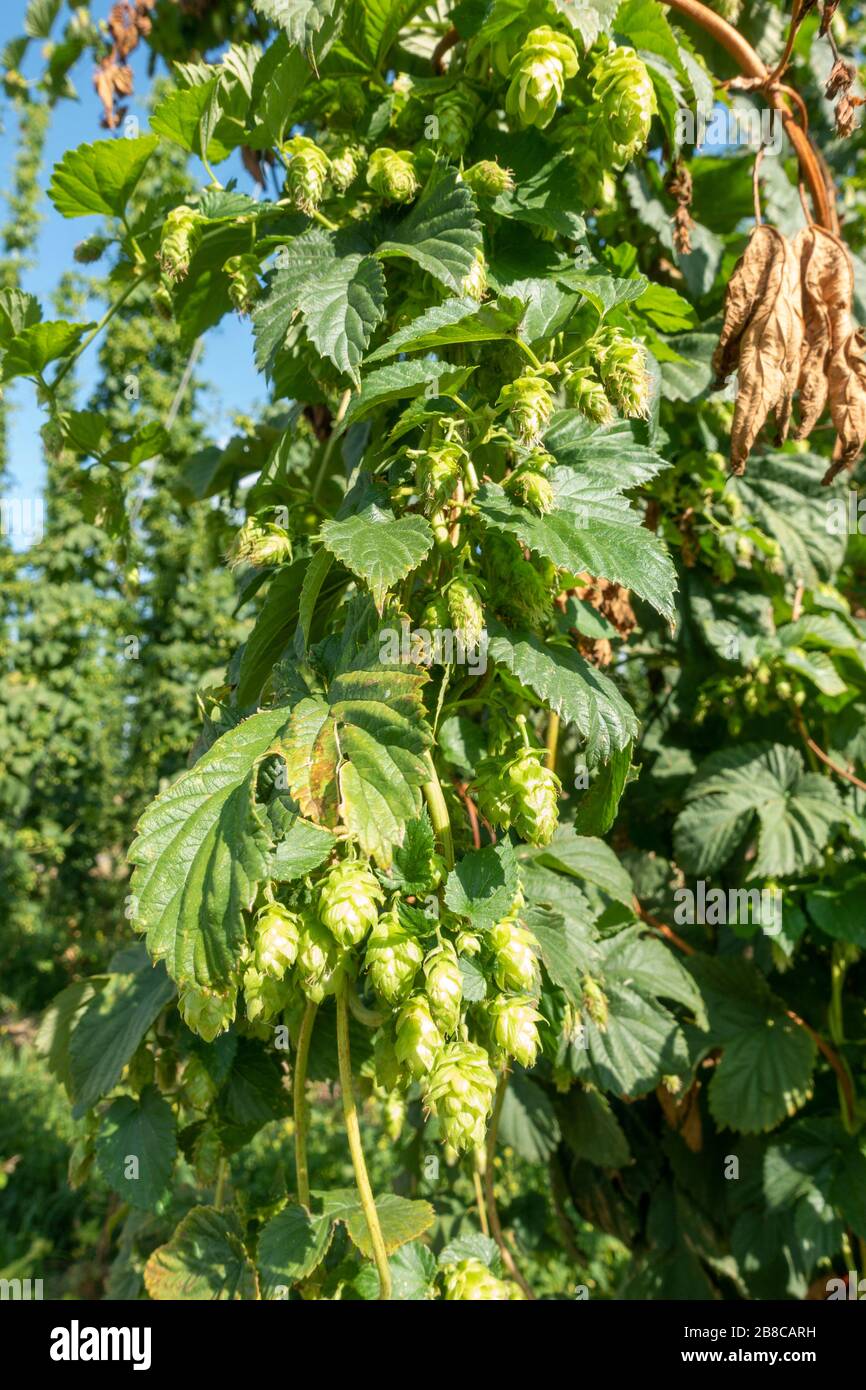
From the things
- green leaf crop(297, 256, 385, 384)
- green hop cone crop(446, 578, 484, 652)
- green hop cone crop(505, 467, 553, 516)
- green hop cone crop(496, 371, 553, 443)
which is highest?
green leaf crop(297, 256, 385, 384)

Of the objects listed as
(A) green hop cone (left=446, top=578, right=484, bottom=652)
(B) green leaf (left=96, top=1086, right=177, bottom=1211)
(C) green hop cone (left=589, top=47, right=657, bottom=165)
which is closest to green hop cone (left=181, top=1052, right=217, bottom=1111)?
(B) green leaf (left=96, top=1086, right=177, bottom=1211)

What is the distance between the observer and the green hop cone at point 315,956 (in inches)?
29.1

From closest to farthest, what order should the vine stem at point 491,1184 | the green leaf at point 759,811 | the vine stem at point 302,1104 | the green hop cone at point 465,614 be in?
the green hop cone at point 465,614 < the vine stem at point 302,1104 < the vine stem at point 491,1184 < the green leaf at point 759,811

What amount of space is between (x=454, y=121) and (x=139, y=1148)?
3.91 ft

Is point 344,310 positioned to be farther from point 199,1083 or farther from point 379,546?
point 199,1083

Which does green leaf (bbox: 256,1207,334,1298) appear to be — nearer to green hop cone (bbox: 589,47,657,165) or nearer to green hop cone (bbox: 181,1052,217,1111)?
green hop cone (bbox: 181,1052,217,1111)

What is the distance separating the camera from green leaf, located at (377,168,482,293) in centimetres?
89

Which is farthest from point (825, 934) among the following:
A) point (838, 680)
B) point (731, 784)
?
point (838, 680)

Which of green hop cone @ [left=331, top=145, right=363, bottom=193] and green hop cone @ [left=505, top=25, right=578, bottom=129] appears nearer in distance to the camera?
green hop cone @ [left=505, top=25, right=578, bottom=129]

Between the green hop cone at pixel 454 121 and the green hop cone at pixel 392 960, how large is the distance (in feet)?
2.65

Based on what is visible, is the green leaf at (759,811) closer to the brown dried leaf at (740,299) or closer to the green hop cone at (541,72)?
the brown dried leaf at (740,299)

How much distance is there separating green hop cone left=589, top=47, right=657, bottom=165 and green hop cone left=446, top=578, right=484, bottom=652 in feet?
1.56

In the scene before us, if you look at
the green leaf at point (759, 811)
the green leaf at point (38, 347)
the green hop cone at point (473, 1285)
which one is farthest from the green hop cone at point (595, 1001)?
the green leaf at point (38, 347)

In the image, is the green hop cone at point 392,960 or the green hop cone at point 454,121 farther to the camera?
the green hop cone at point 454,121
